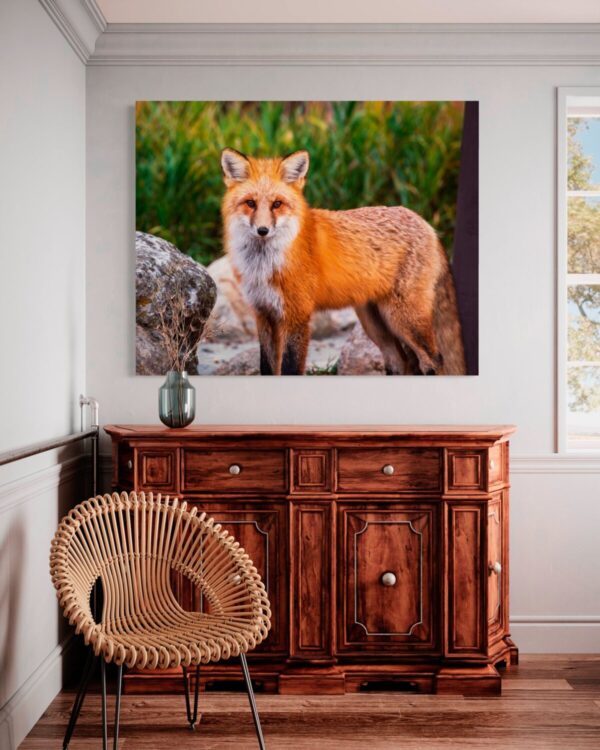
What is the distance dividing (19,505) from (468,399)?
1.83 m

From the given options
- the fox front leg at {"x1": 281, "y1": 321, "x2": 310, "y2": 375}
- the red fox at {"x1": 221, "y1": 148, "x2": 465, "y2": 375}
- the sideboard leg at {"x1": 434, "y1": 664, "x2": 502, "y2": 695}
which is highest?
the red fox at {"x1": 221, "y1": 148, "x2": 465, "y2": 375}

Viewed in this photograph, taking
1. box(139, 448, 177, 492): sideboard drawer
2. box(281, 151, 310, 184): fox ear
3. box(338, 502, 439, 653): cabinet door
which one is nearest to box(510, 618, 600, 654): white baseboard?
box(338, 502, 439, 653): cabinet door

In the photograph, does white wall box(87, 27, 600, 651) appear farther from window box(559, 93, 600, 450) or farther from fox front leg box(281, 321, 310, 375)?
window box(559, 93, 600, 450)

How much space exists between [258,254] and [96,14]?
1119mm

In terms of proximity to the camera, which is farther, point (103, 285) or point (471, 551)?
point (103, 285)

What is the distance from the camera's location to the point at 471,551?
121 inches

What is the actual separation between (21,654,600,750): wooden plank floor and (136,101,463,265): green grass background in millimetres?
1747

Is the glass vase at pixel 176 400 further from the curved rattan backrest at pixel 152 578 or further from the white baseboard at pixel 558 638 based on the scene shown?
the white baseboard at pixel 558 638

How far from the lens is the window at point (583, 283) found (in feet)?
12.1

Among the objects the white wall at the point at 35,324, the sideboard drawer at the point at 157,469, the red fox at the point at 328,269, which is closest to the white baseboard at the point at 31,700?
the white wall at the point at 35,324

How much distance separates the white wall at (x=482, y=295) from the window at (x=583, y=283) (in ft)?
0.68

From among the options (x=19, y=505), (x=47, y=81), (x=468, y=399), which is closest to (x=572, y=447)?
(x=468, y=399)

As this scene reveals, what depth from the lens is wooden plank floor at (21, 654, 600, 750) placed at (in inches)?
105

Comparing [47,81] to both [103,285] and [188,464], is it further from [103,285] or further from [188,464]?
[188,464]
